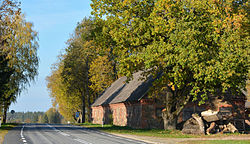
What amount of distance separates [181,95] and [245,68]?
7.86m

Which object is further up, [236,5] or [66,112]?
[236,5]

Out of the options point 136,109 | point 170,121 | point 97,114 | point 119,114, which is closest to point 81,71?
point 97,114

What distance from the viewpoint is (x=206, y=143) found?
62.3 ft

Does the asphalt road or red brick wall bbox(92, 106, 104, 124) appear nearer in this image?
the asphalt road

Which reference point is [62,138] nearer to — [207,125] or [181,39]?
[181,39]

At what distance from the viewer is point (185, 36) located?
22531 millimetres

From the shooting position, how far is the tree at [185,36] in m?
22.5

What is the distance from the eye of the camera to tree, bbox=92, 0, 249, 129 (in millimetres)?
22516

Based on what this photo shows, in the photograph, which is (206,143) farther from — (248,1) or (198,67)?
(248,1)

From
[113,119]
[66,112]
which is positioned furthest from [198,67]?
[66,112]

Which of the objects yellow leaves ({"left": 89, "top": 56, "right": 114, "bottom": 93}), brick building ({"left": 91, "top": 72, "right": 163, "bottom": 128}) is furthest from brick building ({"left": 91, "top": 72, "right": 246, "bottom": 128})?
yellow leaves ({"left": 89, "top": 56, "right": 114, "bottom": 93})

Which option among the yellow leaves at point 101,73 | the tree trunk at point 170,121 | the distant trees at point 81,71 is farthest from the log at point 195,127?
the yellow leaves at point 101,73

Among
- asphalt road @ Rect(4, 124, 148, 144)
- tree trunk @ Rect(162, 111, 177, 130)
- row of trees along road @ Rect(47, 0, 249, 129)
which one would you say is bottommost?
asphalt road @ Rect(4, 124, 148, 144)

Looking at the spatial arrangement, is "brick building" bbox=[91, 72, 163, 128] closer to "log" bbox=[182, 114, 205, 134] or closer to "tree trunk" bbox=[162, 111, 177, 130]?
"tree trunk" bbox=[162, 111, 177, 130]
